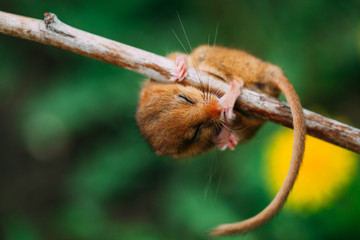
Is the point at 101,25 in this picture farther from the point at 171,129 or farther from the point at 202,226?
the point at 202,226

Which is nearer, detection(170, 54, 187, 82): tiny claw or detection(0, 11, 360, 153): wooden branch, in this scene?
detection(0, 11, 360, 153): wooden branch

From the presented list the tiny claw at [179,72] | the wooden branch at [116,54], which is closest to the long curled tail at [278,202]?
the wooden branch at [116,54]

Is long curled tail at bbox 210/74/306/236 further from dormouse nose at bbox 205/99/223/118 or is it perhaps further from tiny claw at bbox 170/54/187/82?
tiny claw at bbox 170/54/187/82

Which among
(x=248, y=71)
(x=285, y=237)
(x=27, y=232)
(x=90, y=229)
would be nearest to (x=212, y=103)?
(x=248, y=71)

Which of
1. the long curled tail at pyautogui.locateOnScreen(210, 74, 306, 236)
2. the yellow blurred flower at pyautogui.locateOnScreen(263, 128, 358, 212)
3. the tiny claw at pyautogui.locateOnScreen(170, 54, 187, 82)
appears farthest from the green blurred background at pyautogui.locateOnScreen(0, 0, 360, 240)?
the long curled tail at pyautogui.locateOnScreen(210, 74, 306, 236)

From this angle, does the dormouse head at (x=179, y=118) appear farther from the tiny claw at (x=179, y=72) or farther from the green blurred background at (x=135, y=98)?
the green blurred background at (x=135, y=98)

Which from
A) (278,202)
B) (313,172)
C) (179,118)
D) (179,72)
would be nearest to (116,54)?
(179,72)

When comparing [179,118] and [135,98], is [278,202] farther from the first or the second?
[135,98]
